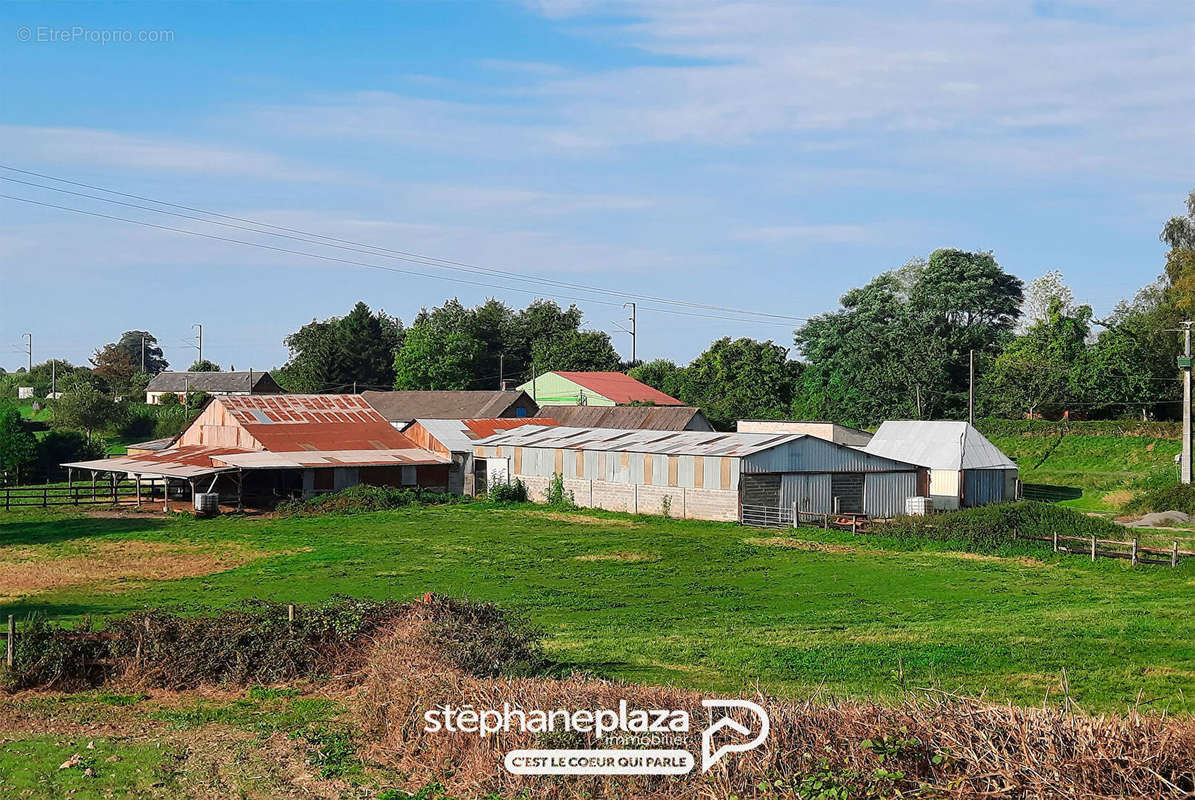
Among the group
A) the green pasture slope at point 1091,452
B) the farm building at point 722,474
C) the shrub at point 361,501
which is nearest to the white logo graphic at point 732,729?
the farm building at point 722,474

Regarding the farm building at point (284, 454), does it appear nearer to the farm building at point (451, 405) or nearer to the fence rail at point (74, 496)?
the fence rail at point (74, 496)

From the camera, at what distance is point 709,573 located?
33094 millimetres

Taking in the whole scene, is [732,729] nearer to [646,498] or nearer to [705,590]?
[705,590]

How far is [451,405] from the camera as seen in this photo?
286 ft

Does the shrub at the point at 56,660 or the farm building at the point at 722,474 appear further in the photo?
the farm building at the point at 722,474

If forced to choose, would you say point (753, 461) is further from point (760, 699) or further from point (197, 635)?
point (760, 699)

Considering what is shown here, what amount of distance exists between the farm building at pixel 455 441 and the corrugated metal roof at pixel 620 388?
22.3 m

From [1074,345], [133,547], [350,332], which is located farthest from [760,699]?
[350,332]

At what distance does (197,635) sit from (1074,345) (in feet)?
230

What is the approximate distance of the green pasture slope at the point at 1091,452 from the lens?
6061cm

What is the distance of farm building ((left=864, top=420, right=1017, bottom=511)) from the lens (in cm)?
5250

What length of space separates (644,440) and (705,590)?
24.7 m

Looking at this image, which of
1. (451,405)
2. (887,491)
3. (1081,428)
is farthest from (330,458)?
(1081,428)

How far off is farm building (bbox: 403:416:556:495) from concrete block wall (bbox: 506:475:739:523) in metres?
6.02
